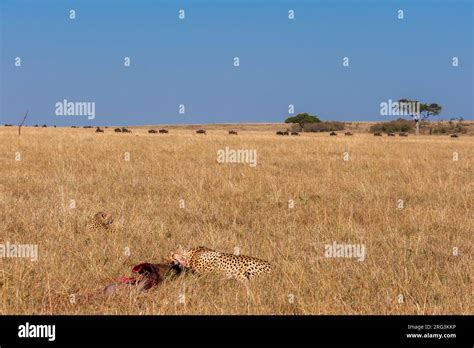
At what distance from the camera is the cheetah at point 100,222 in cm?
779

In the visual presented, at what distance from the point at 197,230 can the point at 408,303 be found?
11.8 feet

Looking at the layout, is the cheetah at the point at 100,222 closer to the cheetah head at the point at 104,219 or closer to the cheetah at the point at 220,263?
the cheetah head at the point at 104,219

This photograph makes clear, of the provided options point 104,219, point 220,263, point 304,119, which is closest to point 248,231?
point 104,219

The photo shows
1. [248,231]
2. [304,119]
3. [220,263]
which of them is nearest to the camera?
[220,263]

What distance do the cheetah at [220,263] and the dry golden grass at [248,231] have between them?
0.17 m

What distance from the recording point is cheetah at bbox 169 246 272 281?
581 cm

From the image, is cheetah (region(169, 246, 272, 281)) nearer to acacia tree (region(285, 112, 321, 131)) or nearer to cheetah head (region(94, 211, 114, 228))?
cheetah head (region(94, 211, 114, 228))

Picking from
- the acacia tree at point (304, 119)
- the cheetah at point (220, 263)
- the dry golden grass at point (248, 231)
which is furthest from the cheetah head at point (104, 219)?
the acacia tree at point (304, 119)

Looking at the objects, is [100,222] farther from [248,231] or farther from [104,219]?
[248,231]

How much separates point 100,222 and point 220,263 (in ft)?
8.63

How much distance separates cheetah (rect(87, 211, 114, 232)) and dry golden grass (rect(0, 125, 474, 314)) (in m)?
0.14

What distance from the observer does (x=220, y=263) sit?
19.4 feet

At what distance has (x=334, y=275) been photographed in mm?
5820
